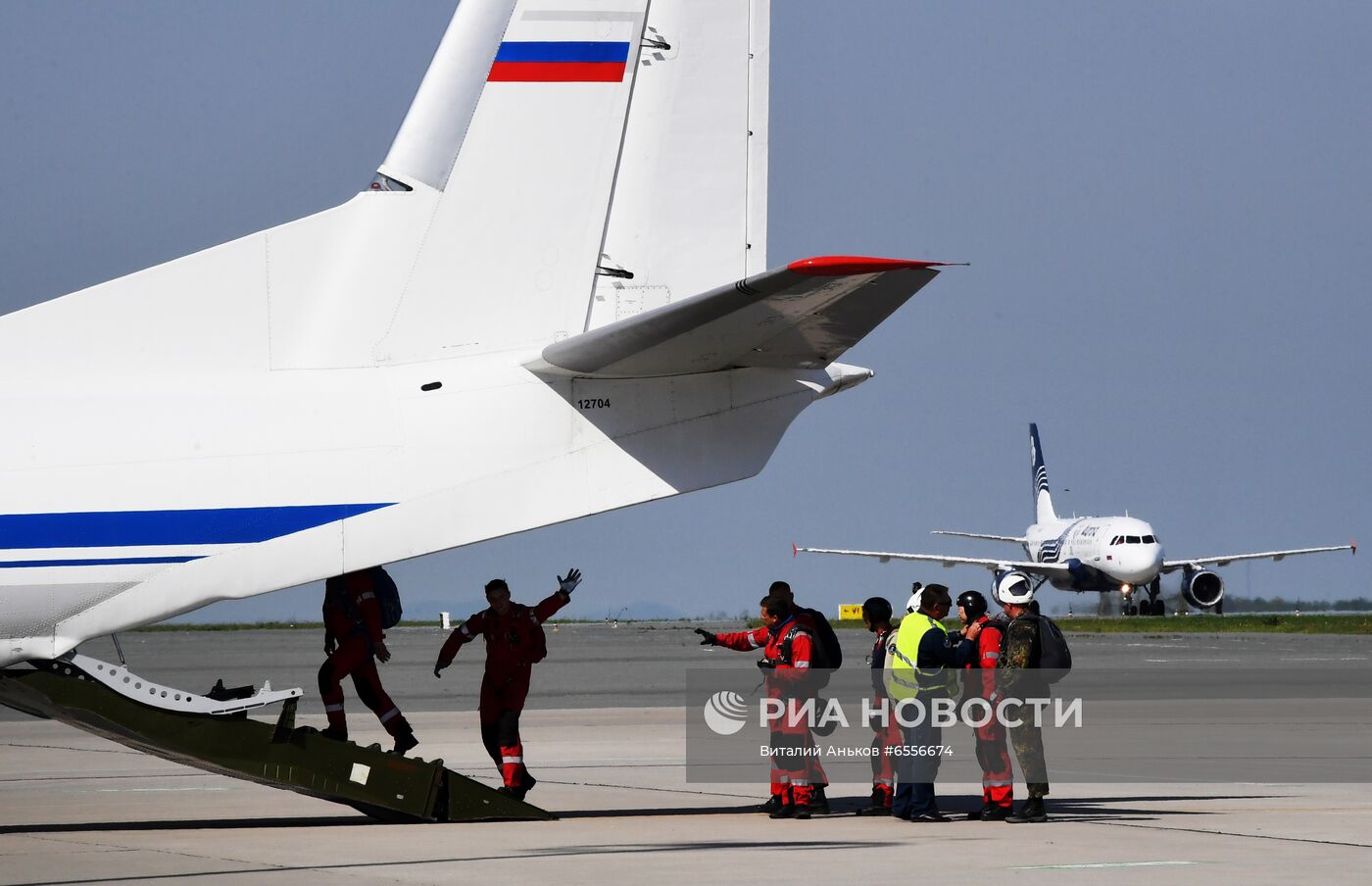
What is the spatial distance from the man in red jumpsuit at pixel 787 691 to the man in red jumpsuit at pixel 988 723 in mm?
1256

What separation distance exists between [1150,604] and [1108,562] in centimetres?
907

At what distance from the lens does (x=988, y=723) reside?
12.5 meters

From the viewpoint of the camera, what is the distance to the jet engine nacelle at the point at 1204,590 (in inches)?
2485

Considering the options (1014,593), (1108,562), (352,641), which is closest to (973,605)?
(1014,593)

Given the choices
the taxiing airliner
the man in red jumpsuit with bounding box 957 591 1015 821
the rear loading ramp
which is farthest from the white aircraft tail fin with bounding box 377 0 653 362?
the taxiing airliner

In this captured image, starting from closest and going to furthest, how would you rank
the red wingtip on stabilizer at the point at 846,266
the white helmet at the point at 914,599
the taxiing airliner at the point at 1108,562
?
the red wingtip on stabilizer at the point at 846,266 < the white helmet at the point at 914,599 < the taxiing airliner at the point at 1108,562

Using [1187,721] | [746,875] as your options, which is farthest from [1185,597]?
[746,875]

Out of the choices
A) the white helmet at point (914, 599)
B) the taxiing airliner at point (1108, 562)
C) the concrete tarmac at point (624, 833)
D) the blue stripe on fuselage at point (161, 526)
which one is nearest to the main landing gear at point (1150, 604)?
the taxiing airliner at point (1108, 562)

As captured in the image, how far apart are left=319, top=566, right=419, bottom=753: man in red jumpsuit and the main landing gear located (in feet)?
181

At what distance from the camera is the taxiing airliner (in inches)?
2363

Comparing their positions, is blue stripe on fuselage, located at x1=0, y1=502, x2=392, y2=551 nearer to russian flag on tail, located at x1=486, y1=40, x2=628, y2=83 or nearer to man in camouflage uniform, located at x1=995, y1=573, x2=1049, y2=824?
russian flag on tail, located at x1=486, y1=40, x2=628, y2=83

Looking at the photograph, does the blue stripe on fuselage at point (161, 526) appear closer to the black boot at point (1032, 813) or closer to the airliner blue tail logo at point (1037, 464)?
the black boot at point (1032, 813)

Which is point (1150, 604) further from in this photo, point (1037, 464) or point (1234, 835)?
point (1234, 835)

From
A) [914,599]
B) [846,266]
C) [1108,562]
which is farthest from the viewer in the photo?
[1108,562]
